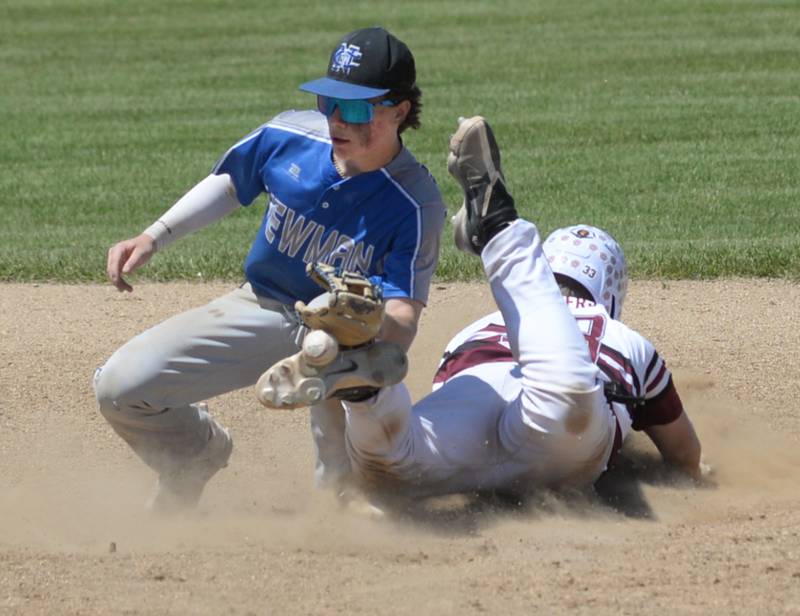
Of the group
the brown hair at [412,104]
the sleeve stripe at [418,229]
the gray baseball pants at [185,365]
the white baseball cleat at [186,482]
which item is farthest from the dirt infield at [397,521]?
the brown hair at [412,104]

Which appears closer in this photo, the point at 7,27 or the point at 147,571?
the point at 147,571

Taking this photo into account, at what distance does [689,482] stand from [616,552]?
1180 millimetres

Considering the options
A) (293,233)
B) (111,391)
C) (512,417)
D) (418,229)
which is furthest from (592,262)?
(111,391)

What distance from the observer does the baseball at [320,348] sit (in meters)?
4.19

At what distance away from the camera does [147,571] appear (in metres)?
4.10

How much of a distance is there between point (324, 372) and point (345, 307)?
0.22m

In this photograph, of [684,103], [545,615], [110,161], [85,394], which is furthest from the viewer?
[684,103]

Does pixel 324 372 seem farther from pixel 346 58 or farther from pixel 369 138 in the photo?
pixel 346 58

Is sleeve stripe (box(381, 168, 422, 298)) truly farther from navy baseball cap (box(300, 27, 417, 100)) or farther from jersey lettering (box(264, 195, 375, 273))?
navy baseball cap (box(300, 27, 417, 100))

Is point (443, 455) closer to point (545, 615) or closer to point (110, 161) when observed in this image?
point (545, 615)

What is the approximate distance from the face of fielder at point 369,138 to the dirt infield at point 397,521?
3.80 feet

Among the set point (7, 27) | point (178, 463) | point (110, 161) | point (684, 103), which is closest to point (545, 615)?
point (178, 463)

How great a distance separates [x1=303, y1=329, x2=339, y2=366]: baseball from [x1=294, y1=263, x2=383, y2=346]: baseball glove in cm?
4

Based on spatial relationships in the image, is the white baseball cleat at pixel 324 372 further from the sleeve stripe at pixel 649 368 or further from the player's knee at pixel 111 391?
→ the sleeve stripe at pixel 649 368
